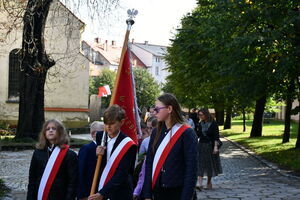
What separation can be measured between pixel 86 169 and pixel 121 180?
1.62ft

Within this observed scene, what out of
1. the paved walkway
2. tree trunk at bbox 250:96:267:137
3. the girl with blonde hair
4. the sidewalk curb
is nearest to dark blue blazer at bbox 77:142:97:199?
the girl with blonde hair

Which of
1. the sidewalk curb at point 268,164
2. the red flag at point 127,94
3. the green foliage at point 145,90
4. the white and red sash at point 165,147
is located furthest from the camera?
the green foliage at point 145,90

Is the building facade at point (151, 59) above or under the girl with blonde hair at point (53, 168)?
above

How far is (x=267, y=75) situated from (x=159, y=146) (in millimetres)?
12132

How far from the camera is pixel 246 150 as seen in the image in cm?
2139

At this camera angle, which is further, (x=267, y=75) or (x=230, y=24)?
(x=230, y=24)

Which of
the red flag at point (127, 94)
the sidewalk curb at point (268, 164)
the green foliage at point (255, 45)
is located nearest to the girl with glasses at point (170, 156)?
the red flag at point (127, 94)

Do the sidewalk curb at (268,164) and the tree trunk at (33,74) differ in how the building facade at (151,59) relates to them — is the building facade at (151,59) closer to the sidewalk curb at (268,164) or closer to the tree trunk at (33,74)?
the tree trunk at (33,74)

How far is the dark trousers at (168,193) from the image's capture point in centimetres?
456

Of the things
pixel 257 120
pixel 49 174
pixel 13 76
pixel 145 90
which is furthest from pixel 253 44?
pixel 145 90

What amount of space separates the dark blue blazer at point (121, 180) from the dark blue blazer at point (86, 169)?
0.22 metres

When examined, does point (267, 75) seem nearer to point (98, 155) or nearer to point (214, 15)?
point (214, 15)

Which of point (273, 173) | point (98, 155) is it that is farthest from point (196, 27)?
point (98, 155)

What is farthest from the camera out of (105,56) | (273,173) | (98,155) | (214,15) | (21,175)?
(105,56)
